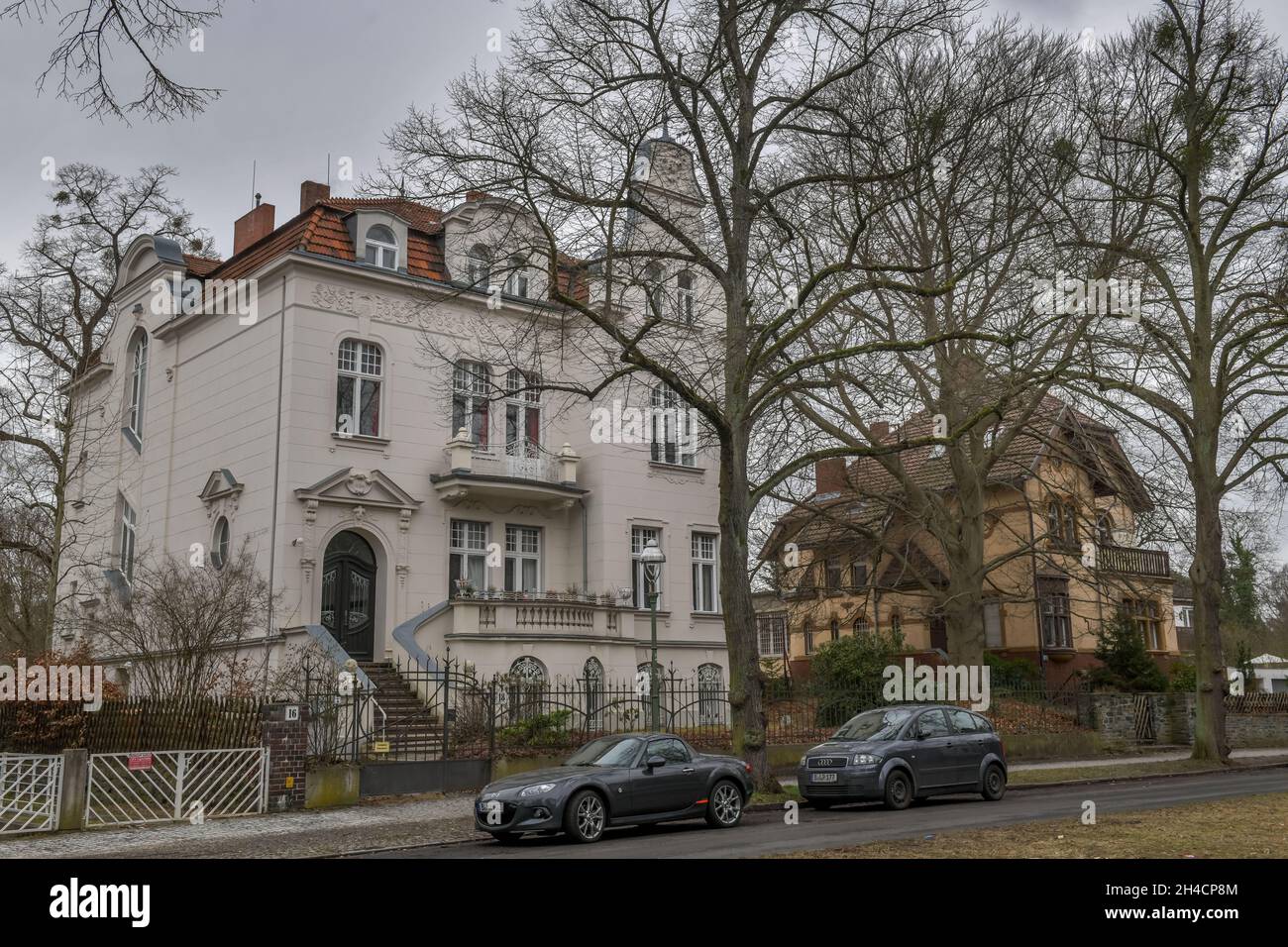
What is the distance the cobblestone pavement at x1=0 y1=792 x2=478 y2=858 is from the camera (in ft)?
45.0

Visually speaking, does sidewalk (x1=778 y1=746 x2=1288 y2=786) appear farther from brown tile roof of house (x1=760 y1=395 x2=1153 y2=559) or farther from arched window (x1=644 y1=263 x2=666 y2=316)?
arched window (x1=644 y1=263 x2=666 y2=316)

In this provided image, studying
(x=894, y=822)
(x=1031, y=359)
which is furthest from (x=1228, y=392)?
(x=894, y=822)

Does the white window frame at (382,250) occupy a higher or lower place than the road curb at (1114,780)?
higher

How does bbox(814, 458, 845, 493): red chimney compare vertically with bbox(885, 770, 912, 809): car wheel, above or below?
above

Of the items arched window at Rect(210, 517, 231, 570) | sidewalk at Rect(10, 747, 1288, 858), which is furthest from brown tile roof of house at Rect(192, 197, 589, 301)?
sidewalk at Rect(10, 747, 1288, 858)

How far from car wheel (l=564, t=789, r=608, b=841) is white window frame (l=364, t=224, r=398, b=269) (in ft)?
57.2

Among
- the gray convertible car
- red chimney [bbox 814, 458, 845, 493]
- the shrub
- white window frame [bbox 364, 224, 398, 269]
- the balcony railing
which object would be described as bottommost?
the gray convertible car

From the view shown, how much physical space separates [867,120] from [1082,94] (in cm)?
1143

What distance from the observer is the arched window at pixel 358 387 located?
26.9 meters

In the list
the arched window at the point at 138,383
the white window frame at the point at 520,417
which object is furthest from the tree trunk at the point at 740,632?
the arched window at the point at 138,383

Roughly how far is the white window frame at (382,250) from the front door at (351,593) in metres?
6.90

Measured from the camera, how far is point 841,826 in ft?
48.9

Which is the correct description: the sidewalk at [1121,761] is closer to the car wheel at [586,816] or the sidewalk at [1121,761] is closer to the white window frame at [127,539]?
the car wheel at [586,816]
